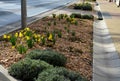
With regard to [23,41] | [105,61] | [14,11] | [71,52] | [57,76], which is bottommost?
[14,11]

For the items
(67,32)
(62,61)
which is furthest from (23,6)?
(62,61)

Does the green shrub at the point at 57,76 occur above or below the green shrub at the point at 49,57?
above

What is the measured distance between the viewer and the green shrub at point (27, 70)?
695cm

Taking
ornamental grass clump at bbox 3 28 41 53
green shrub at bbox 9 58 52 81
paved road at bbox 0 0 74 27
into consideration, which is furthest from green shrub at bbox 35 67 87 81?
paved road at bbox 0 0 74 27

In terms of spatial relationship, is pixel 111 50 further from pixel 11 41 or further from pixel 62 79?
pixel 62 79

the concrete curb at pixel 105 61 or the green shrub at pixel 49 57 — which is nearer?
the green shrub at pixel 49 57

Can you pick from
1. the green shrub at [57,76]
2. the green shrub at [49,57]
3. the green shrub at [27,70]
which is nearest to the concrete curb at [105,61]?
the green shrub at [49,57]

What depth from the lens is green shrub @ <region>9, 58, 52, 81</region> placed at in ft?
22.8

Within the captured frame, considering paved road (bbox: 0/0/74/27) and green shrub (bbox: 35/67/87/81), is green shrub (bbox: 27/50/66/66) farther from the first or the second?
paved road (bbox: 0/0/74/27)

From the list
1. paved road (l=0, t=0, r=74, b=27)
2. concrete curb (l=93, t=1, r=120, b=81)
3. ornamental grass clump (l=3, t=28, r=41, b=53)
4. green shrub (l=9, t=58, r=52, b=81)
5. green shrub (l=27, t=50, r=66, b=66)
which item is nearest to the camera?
green shrub (l=9, t=58, r=52, b=81)

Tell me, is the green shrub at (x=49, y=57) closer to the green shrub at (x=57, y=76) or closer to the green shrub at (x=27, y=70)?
the green shrub at (x=27, y=70)

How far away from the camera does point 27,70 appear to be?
6977mm

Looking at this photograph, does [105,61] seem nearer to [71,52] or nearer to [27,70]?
[71,52]

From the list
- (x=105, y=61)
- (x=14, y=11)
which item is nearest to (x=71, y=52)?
(x=105, y=61)
